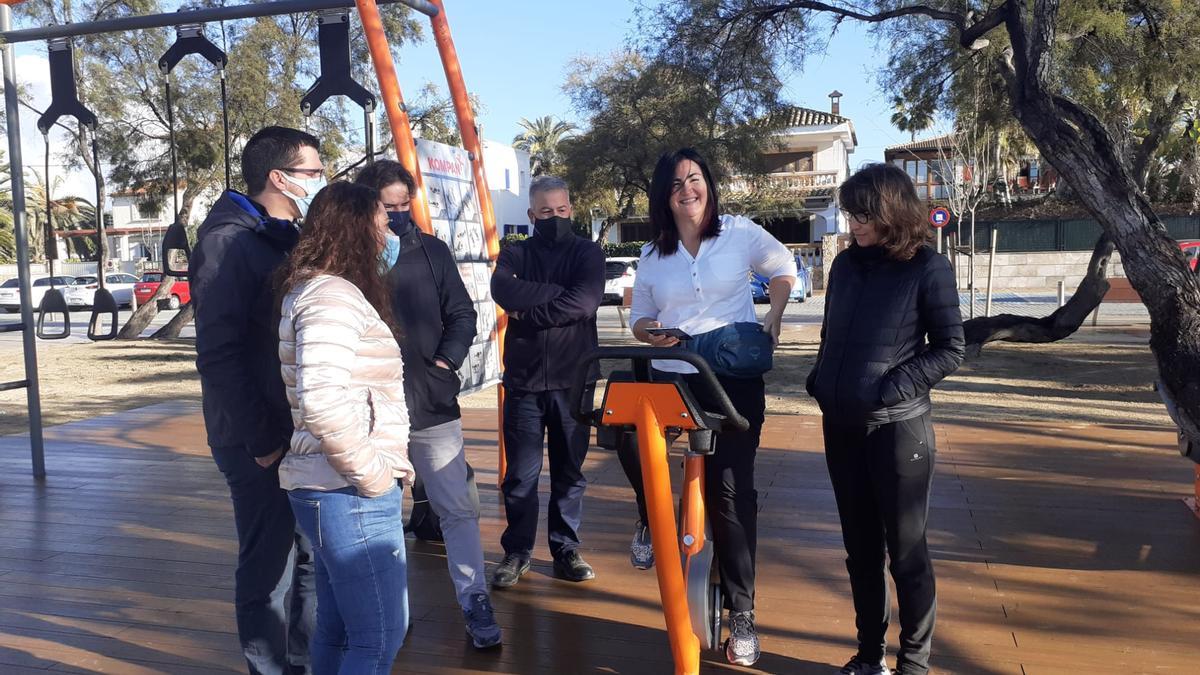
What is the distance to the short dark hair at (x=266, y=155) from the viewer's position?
267cm

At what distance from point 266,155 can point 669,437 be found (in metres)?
1.37

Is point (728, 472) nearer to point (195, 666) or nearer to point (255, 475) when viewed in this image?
point (255, 475)

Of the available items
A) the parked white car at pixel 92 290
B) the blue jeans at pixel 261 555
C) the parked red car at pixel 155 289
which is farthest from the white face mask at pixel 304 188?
the parked white car at pixel 92 290

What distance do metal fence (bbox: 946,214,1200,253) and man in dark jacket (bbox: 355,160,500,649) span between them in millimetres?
28987

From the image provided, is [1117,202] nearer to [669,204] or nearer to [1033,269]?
[669,204]

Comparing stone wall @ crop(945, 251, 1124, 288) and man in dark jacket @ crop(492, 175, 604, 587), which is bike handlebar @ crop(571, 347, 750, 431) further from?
stone wall @ crop(945, 251, 1124, 288)

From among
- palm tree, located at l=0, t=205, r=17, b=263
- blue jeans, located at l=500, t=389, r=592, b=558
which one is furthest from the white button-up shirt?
palm tree, located at l=0, t=205, r=17, b=263

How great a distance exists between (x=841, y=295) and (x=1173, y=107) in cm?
1137

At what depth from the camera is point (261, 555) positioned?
2668 millimetres

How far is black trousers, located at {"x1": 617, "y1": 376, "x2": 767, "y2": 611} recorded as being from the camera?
315 cm

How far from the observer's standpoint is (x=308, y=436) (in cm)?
223

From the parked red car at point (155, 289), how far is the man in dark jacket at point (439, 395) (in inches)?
689

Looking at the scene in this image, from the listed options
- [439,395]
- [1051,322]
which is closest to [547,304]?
[439,395]

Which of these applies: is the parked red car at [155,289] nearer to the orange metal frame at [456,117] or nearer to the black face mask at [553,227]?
the orange metal frame at [456,117]
